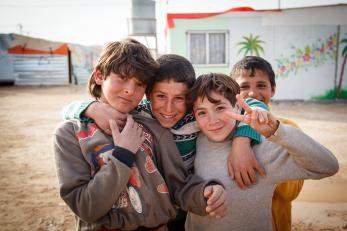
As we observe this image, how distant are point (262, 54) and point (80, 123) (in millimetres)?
11112

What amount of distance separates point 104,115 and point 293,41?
38.0 ft

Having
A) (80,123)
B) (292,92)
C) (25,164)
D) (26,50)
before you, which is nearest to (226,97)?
(80,123)

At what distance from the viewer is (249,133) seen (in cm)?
156

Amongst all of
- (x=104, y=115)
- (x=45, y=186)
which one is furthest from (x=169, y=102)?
(x=45, y=186)

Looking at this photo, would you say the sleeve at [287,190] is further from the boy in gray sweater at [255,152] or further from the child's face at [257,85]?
the child's face at [257,85]

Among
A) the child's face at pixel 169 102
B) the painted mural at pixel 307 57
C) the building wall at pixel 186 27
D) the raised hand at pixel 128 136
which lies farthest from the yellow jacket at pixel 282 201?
the painted mural at pixel 307 57

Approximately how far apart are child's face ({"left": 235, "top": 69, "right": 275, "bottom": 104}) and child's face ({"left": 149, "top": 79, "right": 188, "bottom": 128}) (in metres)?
0.53

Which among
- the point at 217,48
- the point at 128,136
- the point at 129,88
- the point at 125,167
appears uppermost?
the point at 217,48

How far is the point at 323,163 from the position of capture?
130 centimetres

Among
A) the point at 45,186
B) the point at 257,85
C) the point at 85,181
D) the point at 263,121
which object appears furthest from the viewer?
the point at 45,186

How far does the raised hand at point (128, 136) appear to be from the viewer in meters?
1.39

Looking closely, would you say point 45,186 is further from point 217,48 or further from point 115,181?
point 217,48

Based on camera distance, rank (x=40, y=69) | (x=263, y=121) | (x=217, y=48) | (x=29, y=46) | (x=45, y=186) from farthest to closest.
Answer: (x=40, y=69) → (x=29, y=46) → (x=217, y=48) → (x=45, y=186) → (x=263, y=121)

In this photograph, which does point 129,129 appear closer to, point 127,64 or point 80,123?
point 80,123
